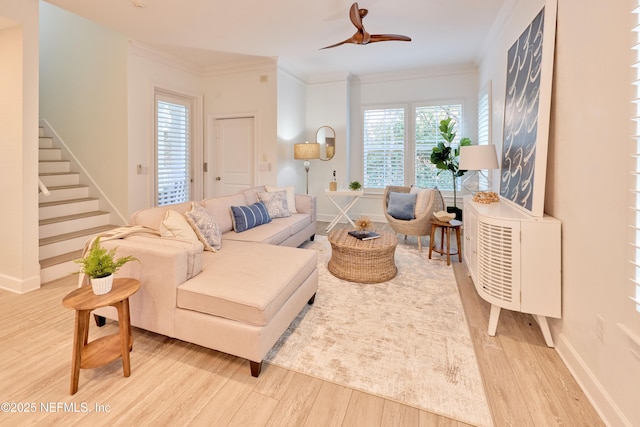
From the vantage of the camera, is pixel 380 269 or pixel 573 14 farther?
pixel 380 269

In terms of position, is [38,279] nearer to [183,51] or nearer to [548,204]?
[183,51]

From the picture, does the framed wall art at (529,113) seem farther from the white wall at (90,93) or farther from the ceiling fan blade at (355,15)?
the white wall at (90,93)

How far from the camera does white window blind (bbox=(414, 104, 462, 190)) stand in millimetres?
5738

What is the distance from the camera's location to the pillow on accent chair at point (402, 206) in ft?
14.7

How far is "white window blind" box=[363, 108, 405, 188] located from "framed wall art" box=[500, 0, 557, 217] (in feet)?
9.13

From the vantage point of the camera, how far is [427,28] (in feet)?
13.2

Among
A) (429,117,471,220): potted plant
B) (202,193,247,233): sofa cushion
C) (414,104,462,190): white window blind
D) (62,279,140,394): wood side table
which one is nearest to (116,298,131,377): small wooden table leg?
(62,279,140,394): wood side table

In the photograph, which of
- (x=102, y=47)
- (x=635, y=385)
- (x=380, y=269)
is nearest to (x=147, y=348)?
(x=380, y=269)

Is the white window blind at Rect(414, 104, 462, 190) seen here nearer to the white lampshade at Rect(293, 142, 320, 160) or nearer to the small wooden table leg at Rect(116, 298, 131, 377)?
the white lampshade at Rect(293, 142, 320, 160)

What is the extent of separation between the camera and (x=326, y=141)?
6266 millimetres

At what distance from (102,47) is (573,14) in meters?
5.49

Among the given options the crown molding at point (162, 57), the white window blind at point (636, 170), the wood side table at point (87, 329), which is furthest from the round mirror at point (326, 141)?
the white window blind at point (636, 170)

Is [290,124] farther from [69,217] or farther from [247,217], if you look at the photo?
[69,217]

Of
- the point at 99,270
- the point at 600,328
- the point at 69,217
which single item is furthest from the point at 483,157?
the point at 69,217
